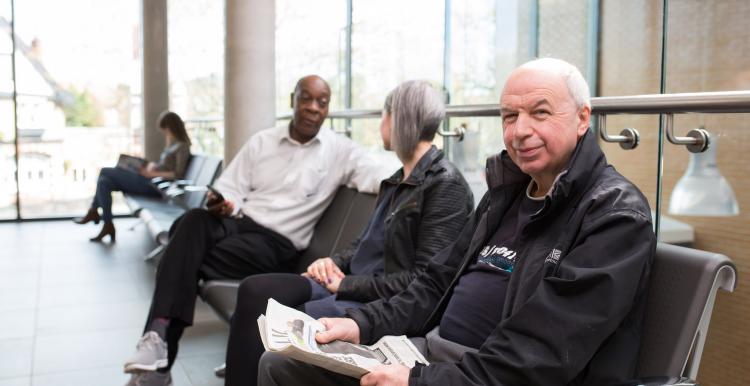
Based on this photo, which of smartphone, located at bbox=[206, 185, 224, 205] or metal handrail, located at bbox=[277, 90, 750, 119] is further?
smartphone, located at bbox=[206, 185, 224, 205]

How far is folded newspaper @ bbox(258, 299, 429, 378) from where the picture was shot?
1630 millimetres

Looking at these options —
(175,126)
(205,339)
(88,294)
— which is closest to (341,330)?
(205,339)

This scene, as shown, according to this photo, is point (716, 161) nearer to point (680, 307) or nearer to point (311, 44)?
point (680, 307)

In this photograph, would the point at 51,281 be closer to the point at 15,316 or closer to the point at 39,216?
the point at 15,316

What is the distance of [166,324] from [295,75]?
4393 mm

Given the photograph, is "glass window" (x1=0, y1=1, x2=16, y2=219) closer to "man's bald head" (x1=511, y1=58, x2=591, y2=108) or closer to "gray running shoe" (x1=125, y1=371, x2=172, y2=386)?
"gray running shoe" (x1=125, y1=371, x2=172, y2=386)

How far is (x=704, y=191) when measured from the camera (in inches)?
93.0

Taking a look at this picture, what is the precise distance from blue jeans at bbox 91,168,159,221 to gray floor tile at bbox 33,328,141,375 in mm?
3911

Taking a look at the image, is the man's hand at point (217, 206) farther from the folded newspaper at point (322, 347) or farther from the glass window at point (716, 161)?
the glass window at point (716, 161)

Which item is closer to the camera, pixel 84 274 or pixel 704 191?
pixel 704 191

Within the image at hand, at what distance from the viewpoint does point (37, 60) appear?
9.84 m

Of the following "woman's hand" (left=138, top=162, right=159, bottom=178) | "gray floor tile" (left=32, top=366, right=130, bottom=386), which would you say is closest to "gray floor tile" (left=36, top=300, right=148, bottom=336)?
"gray floor tile" (left=32, top=366, right=130, bottom=386)

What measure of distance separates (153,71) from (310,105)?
741 cm

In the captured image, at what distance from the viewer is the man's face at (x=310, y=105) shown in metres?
3.64
